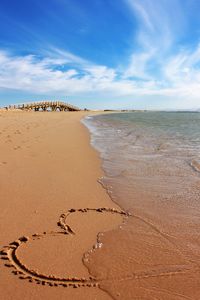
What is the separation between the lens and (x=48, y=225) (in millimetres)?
3787

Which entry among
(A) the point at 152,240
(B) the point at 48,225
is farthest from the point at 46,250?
(A) the point at 152,240

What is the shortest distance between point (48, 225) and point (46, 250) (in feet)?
1.93

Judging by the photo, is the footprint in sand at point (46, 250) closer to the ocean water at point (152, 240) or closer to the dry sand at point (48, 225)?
the dry sand at point (48, 225)

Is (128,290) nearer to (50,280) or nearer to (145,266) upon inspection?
(145,266)

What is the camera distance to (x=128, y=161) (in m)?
7.96

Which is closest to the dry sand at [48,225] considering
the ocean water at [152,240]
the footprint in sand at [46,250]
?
the footprint in sand at [46,250]

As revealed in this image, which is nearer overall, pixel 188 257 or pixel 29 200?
pixel 188 257

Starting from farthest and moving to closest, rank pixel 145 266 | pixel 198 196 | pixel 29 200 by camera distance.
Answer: pixel 198 196, pixel 29 200, pixel 145 266

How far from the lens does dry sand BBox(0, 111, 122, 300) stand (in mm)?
2652

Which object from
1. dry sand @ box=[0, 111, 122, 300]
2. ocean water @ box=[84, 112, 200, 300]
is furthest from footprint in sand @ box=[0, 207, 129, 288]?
ocean water @ box=[84, 112, 200, 300]

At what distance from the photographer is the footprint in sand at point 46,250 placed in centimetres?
272

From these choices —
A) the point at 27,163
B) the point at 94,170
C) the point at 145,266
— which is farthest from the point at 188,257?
the point at 27,163

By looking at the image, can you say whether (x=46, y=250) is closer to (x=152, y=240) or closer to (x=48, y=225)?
(x=48, y=225)

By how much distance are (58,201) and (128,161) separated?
142 inches
